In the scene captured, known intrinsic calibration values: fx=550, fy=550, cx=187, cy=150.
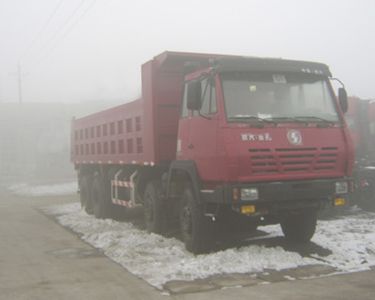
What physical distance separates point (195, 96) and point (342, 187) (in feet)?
8.22

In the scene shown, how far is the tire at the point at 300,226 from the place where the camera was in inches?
357

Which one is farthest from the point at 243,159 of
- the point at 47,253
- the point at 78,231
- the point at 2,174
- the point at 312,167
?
the point at 2,174

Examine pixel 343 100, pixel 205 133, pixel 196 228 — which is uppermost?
pixel 343 100

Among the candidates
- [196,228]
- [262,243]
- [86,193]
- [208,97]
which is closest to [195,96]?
[208,97]

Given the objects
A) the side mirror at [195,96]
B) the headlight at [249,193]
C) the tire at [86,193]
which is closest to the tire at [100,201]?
the tire at [86,193]

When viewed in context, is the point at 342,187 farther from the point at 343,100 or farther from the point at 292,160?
the point at 343,100

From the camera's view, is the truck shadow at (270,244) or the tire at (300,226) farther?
the tire at (300,226)

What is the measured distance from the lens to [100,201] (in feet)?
45.2

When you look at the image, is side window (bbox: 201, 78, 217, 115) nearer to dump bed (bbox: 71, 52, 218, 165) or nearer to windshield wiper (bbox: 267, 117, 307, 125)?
windshield wiper (bbox: 267, 117, 307, 125)

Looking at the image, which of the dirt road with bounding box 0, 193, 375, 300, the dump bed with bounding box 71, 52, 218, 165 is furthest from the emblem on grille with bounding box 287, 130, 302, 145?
the dump bed with bounding box 71, 52, 218, 165

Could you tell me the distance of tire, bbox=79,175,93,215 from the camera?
14.9 metres

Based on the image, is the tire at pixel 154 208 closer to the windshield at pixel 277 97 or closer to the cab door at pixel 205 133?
the cab door at pixel 205 133

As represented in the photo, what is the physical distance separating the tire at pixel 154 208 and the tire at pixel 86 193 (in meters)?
4.50

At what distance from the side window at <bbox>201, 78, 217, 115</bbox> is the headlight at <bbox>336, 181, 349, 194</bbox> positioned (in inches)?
81.9
